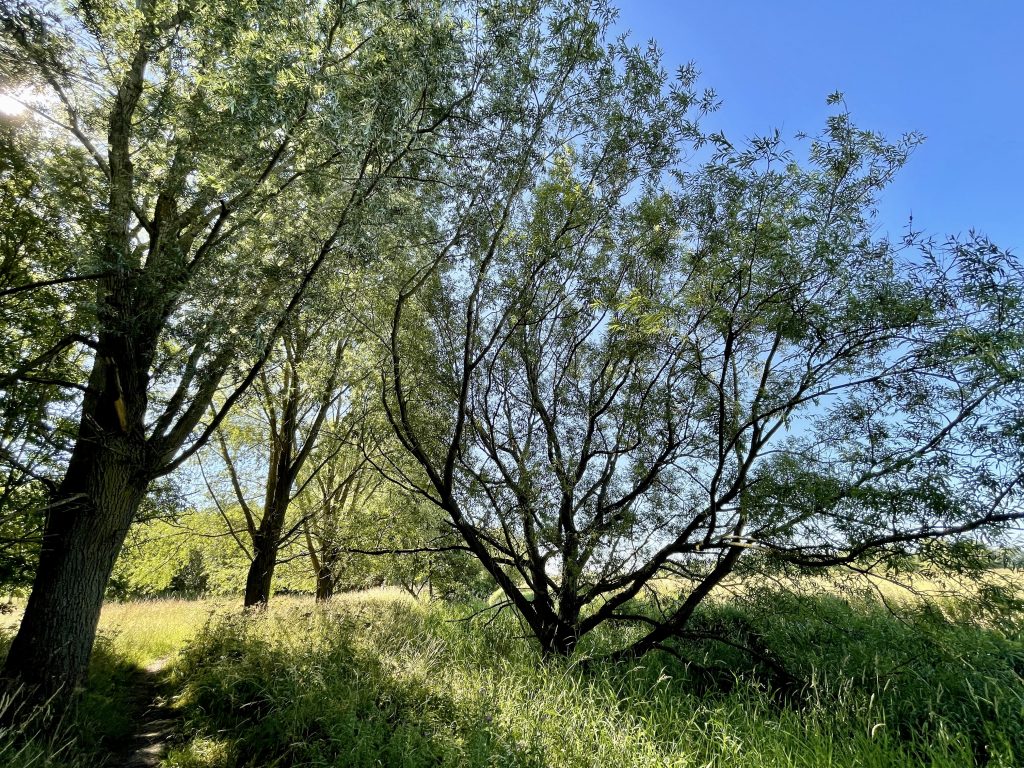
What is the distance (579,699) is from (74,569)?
6241 millimetres

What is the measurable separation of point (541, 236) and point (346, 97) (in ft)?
10.2

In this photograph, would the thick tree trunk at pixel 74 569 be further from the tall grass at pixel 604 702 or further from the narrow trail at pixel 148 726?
the tall grass at pixel 604 702

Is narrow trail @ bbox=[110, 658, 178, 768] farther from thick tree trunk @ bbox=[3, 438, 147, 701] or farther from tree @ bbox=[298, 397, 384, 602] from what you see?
tree @ bbox=[298, 397, 384, 602]

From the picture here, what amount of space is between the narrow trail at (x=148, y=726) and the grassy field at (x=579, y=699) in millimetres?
171

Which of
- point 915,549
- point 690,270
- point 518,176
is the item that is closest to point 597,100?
point 518,176

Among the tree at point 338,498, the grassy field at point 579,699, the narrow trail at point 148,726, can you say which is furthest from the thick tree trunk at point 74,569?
the tree at point 338,498

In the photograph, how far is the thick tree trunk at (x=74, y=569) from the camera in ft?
18.2

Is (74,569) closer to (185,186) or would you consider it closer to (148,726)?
(148,726)

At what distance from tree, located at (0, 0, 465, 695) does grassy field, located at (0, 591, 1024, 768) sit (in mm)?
2123

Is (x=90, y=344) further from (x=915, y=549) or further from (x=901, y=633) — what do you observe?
(x=901, y=633)

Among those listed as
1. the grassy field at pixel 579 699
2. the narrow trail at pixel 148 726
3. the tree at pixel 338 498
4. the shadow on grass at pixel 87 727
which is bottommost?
the narrow trail at pixel 148 726

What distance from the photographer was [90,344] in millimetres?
6234

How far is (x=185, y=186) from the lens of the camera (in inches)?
262

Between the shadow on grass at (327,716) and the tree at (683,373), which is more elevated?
the tree at (683,373)
